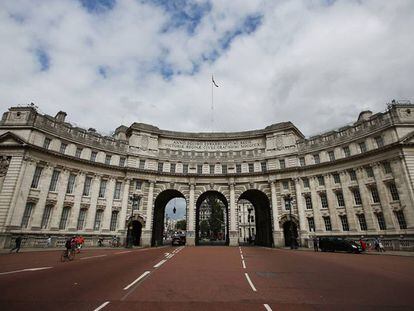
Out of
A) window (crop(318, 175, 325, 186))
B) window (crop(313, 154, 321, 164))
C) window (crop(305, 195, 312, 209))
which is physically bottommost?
window (crop(305, 195, 312, 209))

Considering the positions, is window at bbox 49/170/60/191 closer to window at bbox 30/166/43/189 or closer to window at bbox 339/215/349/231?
window at bbox 30/166/43/189

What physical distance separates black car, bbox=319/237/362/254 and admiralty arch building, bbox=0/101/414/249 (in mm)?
6416

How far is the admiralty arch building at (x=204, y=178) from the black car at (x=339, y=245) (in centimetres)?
642

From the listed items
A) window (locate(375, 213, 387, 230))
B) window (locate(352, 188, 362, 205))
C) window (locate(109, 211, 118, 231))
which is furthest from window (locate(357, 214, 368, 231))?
window (locate(109, 211, 118, 231))

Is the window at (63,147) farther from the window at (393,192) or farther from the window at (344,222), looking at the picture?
the window at (393,192)

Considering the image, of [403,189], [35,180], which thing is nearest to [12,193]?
[35,180]

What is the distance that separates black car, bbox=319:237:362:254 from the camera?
2644 centimetres

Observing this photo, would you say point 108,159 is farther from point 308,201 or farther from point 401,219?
point 401,219

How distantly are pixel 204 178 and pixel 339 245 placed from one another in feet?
77.9

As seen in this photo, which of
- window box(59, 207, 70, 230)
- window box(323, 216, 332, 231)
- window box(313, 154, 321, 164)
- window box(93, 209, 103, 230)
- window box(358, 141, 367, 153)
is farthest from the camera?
window box(313, 154, 321, 164)

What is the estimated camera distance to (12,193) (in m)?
29.7

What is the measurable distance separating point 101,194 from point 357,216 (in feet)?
124

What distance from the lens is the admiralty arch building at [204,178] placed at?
31234 millimetres

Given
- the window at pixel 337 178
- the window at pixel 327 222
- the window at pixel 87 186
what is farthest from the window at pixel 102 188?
the window at pixel 337 178
